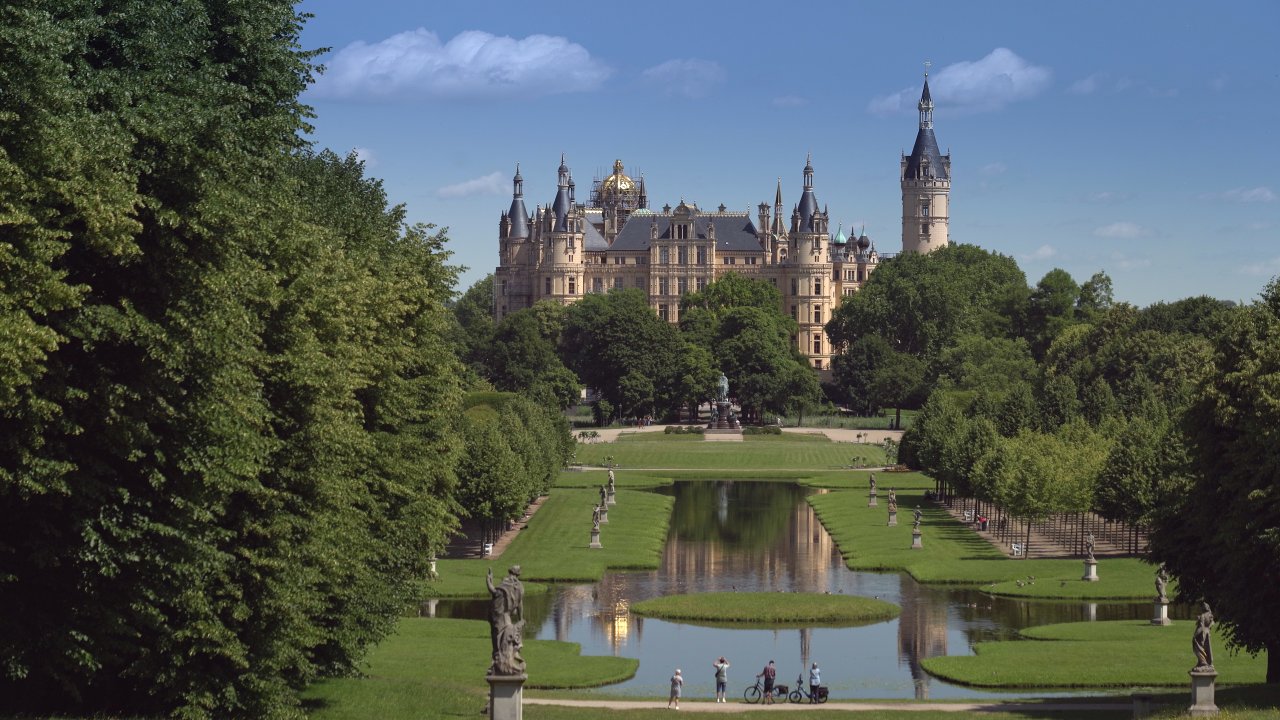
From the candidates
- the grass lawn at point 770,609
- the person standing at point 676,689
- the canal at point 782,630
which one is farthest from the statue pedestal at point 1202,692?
the grass lawn at point 770,609

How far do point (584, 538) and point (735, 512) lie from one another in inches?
637

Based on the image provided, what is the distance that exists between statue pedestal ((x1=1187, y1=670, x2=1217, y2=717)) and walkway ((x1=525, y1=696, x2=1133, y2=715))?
4079mm

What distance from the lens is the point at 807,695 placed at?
45.2 m

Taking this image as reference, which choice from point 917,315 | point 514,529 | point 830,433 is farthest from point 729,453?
point 917,315

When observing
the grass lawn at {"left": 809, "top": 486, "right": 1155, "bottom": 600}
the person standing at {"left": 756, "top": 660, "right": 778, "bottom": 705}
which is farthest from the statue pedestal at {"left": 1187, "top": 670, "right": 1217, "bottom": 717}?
the grass lawn at {"left": 809, "top": 486, "right": 1155, "bottom": 600}

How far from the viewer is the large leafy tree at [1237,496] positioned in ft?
133

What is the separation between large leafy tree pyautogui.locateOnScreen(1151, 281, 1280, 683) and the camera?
4041 cm

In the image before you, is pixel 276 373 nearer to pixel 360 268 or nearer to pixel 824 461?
pixel 360 268

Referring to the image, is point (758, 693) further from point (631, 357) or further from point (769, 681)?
point (631, 357)

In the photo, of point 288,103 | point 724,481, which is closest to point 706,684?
point 288,103

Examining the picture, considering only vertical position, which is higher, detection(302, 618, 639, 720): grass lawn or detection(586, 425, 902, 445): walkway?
detection(586, 425, 902, 445): walkway

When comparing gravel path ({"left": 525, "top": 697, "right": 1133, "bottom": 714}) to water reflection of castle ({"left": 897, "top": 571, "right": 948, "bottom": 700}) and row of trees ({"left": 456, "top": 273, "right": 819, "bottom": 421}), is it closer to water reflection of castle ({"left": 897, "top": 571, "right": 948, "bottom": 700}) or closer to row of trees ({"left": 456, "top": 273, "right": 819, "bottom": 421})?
water reflection of castle ({"left": 897, "top": 571, "right": 948, "bottom": 700})

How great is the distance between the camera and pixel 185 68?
33.3 metres

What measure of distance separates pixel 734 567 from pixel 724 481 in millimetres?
42218
